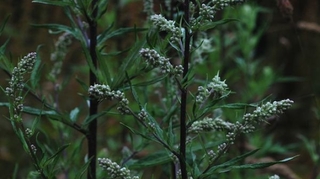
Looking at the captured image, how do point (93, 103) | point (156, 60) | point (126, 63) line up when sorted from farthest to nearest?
point (93, 103) < point (126, 63) < point (156, 60)

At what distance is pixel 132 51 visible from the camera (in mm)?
1227

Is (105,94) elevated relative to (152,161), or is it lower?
elevated

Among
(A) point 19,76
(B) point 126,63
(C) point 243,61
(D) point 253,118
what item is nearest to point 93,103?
(B) point 126,63

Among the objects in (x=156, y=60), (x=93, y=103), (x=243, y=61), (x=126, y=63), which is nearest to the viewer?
(x=156, y=60)

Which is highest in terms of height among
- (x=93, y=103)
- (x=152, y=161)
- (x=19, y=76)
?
(x=19, y=76)

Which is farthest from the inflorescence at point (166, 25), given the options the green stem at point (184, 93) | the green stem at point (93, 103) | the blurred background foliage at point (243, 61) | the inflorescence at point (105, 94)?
the blurred background foliage at point (243, 61)

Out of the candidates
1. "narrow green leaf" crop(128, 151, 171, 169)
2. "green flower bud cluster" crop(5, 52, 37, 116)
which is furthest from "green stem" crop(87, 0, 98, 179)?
"green flower bud cluster" crop(5, 52, 37, 116)

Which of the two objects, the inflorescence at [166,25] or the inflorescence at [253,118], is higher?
the inflorescence at [166,25]

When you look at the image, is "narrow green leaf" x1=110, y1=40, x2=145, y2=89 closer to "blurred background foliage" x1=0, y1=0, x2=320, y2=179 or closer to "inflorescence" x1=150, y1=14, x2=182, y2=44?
"inflorescence" x1=150, y1=14, x2=182, y2=44

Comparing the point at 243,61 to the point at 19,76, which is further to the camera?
the point at 243,61

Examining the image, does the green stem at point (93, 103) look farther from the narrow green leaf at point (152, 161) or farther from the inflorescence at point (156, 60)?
the inflorescence at point (156, 60)

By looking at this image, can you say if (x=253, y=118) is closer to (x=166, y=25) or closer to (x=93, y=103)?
(x=166, y=25)

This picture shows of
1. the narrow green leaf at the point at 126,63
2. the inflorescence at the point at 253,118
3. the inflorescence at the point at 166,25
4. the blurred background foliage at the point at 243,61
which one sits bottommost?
the blurred background foliage at the point at 243,61

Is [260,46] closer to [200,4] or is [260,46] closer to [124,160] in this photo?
[124,160]
